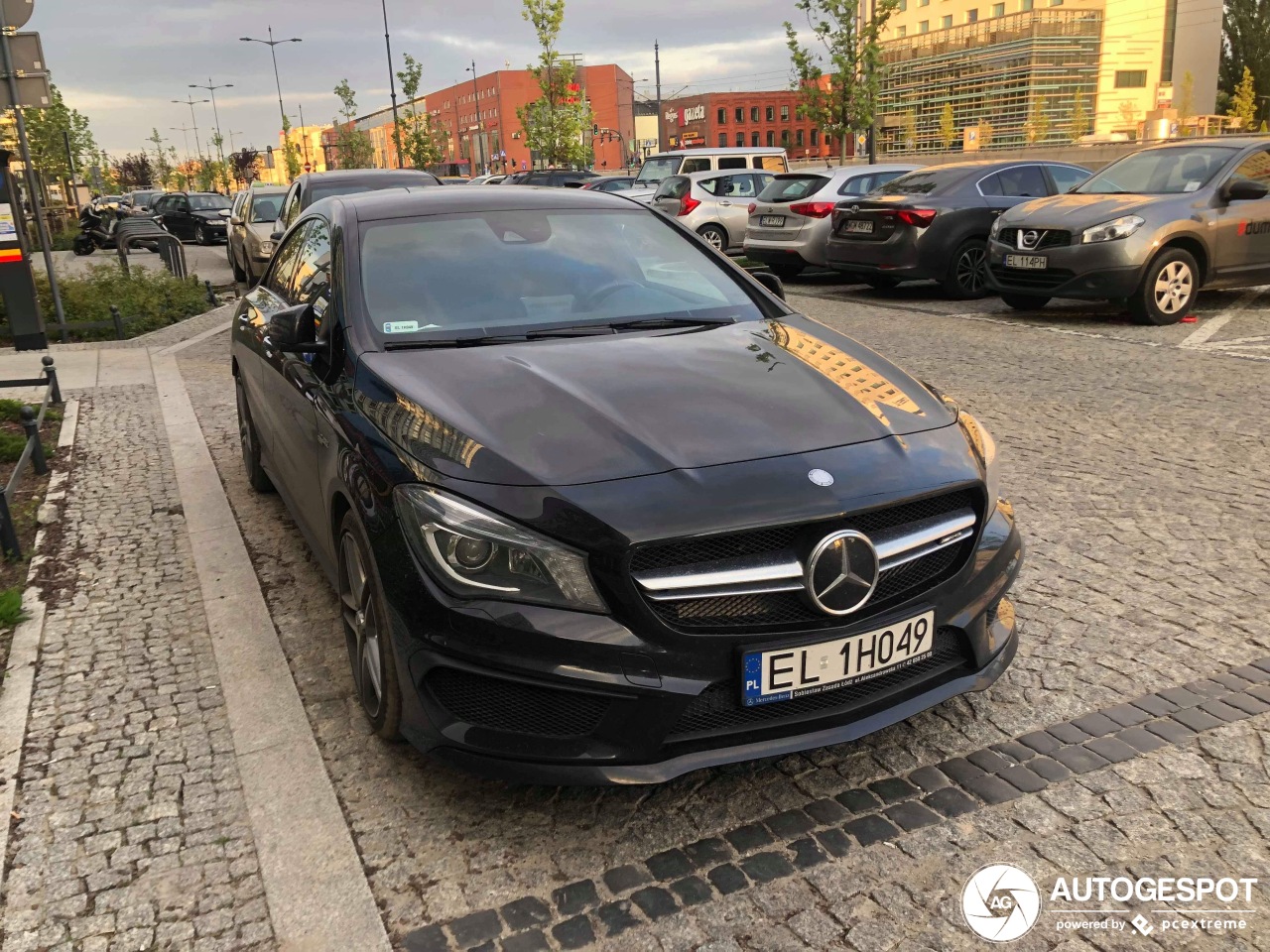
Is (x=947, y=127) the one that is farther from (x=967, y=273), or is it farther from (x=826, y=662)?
(x=826, y=662)

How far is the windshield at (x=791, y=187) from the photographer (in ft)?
49.0

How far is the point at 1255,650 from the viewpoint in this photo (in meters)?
3.63

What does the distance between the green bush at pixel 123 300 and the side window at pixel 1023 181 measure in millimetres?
10020

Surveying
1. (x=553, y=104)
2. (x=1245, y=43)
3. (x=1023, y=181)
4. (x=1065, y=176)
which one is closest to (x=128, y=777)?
(x=1023, y=181)

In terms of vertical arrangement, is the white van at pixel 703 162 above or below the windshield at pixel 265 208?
above

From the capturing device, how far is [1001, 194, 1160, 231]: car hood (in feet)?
32.5

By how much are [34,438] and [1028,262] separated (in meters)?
8.44

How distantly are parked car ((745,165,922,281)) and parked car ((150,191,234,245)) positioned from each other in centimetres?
2138

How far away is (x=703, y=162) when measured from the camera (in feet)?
70.6

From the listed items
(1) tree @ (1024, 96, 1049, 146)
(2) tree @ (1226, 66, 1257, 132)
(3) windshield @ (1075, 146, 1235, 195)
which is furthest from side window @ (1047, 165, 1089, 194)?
(1) tree @ (1024, 96, 1049, 146)

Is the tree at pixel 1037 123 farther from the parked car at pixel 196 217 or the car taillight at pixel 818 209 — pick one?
the car taillight at pixel 818 209

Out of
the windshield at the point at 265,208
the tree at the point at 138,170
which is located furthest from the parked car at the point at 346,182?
the tree at the point at 138,170

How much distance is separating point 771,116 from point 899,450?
129616mm

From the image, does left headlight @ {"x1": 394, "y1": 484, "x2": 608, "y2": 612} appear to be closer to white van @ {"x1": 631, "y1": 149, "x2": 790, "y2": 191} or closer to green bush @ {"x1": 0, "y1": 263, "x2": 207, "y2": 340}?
green bush @ {"x1": 0, "y1": 263, "x2": 207, "y2": 340}
